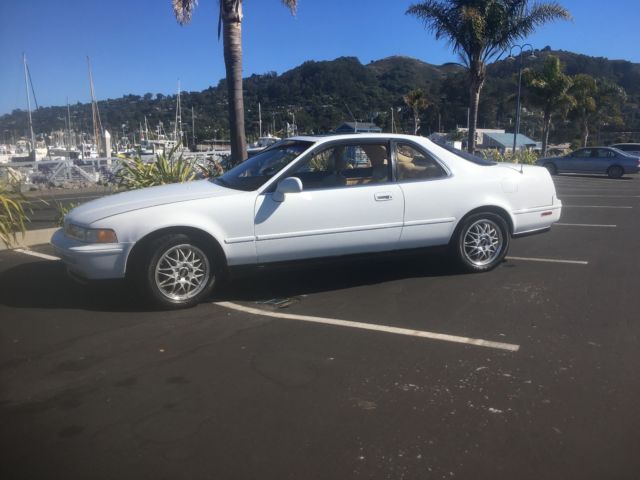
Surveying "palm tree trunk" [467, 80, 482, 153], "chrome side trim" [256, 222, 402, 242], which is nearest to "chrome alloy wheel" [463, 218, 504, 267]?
"chrome side trim" [256, 222, 402, 242]

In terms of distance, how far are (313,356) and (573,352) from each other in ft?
6.33

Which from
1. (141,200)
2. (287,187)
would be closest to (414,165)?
(287,187)

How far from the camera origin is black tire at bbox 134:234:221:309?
15.9ft

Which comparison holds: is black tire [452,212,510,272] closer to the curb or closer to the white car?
the white car

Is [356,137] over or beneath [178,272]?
over

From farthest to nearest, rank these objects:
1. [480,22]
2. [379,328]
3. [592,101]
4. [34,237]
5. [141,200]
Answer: [592,101]
[480,22]
[34,237]
[141,200]
[379,328]

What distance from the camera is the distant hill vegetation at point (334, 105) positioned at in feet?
160

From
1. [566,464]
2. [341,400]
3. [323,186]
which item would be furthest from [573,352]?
[323,186]

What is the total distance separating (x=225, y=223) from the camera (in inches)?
198

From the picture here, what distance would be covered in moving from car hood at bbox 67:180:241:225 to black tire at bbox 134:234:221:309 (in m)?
0.40

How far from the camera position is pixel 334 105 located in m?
A: 46.7

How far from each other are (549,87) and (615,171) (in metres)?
15.7

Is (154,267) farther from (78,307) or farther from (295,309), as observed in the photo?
(295,309)

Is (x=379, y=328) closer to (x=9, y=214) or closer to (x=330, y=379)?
(x=330, y=379)
